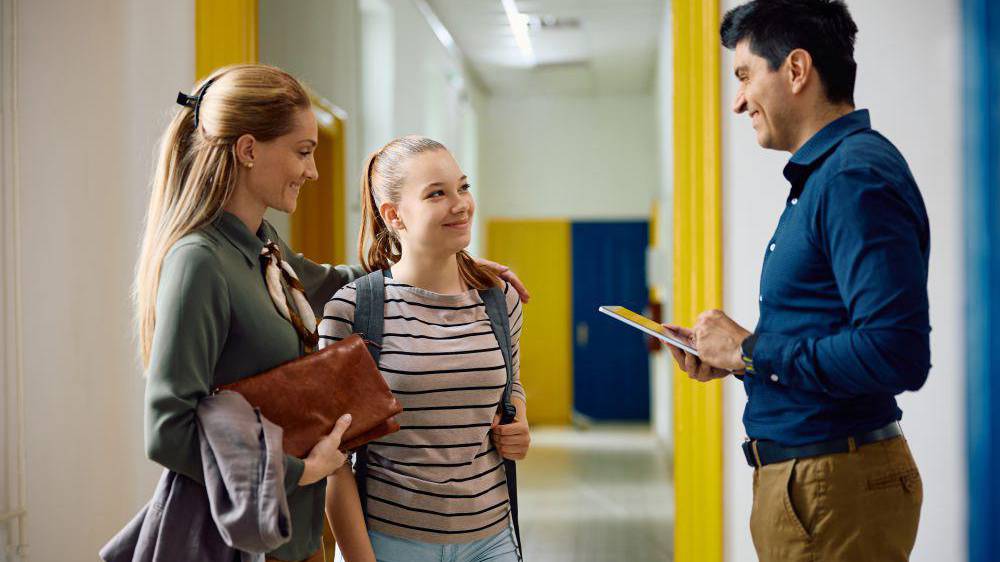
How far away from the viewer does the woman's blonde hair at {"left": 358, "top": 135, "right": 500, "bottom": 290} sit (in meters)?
1.84

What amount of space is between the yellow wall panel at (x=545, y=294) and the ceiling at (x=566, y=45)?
1557 millimetres

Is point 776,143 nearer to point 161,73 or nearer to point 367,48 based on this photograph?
point 161,73

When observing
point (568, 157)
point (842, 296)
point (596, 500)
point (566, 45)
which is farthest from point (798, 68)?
point (568, 157)

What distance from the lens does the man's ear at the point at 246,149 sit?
60.2 inches

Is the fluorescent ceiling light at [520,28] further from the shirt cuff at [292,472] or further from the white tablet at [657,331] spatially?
the shirt cuff at [292,472]

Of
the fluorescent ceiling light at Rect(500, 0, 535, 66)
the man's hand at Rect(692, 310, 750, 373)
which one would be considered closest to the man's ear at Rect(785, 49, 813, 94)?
the man's hand at Rect(692, 310, 750, 373)

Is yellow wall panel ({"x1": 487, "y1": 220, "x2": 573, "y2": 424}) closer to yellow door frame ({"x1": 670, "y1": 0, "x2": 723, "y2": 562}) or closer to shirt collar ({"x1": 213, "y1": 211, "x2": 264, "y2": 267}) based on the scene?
yellow door frame ({"x1": 670, "y1": 0, "x2": 723, "y2": 562})

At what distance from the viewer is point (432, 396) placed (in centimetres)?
171

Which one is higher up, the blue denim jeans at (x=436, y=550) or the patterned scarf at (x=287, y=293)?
the patterned scarf at (x=287, y=293)

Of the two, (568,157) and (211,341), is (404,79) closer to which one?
(568,157)

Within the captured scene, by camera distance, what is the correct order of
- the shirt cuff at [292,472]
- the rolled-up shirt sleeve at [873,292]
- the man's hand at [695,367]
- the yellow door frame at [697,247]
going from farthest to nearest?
the yellow door frame at [697,247]
the man's hand at [695,367]
the shirt cuff at [292,472]
the rolled-up shirt sleeve at [873,292]

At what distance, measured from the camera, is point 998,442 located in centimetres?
225

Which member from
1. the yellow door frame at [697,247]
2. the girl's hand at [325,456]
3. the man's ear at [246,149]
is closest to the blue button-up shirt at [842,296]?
the girl's hand at [325,456]

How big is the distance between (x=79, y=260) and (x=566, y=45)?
581cm
